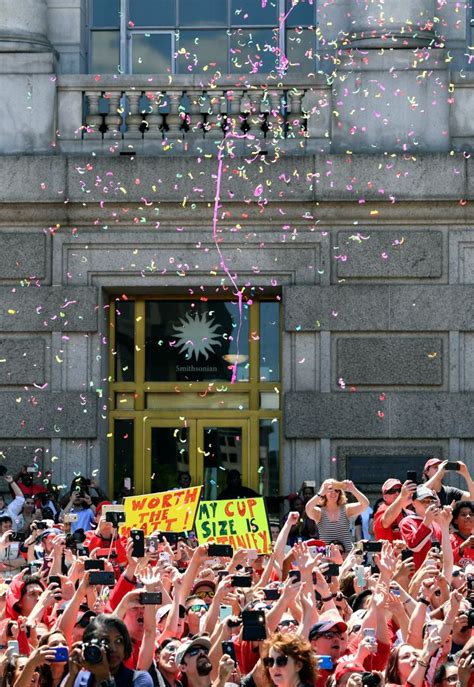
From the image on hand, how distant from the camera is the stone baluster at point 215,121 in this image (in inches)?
978

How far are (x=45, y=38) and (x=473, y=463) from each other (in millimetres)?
7453

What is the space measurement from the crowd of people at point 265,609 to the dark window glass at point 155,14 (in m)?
10.6

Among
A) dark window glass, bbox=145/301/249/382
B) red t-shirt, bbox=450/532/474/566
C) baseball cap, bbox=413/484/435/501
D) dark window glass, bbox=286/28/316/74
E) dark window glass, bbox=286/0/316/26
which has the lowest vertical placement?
red t-shirt, bbox=450/532/474/566

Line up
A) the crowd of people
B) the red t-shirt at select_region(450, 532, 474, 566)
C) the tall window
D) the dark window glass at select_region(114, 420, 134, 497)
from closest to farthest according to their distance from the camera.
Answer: the crowd of people
the red t-shirt at select_region(450, 532, 474, 566)
the dark window glass at select_region(114, 420, 134, 497)
the tall window

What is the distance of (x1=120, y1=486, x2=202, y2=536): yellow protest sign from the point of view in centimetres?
1756

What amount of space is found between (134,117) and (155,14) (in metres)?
2.01

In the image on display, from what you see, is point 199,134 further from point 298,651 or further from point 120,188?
point 298,651

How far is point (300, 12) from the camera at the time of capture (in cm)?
2600

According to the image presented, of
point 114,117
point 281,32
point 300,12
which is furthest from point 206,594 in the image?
point 300,12

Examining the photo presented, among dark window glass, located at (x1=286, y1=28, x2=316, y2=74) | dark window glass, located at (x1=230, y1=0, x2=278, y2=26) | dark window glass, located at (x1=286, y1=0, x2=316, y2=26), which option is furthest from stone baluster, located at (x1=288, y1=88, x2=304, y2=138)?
dark window glass, located at (x1=230, y1=0, x2=278, y2=26)

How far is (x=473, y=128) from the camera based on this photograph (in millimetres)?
24641

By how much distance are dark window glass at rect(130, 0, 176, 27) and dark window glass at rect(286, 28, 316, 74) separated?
1581mm

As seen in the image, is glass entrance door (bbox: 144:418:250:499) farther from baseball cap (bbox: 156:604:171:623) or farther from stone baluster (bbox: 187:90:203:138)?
baseball cap (bbox: 156:604:171:623)

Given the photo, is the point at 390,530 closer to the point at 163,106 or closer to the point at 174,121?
the point at 174,121
